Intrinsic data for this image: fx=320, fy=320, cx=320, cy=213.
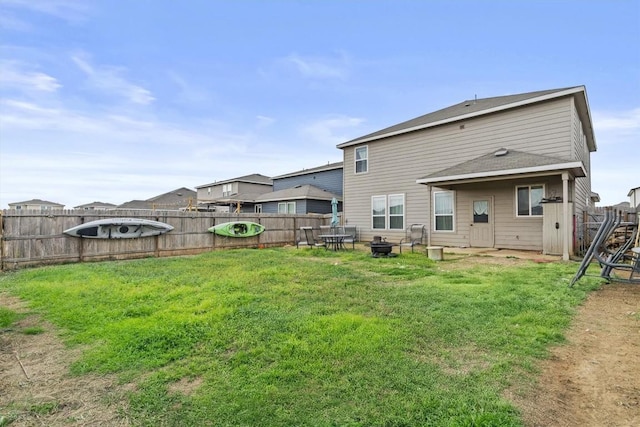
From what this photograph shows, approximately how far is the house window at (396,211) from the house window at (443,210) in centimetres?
150

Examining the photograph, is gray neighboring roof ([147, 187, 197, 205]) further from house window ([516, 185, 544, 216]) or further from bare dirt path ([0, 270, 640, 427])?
bare dirt path ([0, 270, 640, 427])

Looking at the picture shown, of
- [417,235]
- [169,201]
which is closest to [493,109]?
[417,235]

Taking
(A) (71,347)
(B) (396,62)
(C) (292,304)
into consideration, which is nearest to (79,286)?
(A) (71,347)

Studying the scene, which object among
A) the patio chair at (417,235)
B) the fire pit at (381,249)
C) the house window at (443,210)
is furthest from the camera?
the patio chair at (417,235)

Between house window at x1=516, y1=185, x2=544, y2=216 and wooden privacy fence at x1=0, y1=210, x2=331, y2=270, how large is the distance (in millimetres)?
9632

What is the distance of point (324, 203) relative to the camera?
2144 cm

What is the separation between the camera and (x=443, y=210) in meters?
12.6

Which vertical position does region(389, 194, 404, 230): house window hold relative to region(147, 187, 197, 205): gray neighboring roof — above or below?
below

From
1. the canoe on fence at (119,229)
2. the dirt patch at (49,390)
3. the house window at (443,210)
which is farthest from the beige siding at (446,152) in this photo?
the dirt patch at (49,390)

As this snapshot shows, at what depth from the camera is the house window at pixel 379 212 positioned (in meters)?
14.6

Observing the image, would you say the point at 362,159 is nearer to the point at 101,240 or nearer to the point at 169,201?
the point at 101,240

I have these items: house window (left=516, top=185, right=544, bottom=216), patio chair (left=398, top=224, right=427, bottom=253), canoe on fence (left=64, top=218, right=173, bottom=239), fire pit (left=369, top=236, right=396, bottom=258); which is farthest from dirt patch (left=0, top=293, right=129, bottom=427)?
house window (left=516, top=185, right=544, bottom=216)

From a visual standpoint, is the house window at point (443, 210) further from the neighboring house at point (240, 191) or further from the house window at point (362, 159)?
the neighboring house at point (240, 191)

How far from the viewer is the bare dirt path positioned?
2070mm
